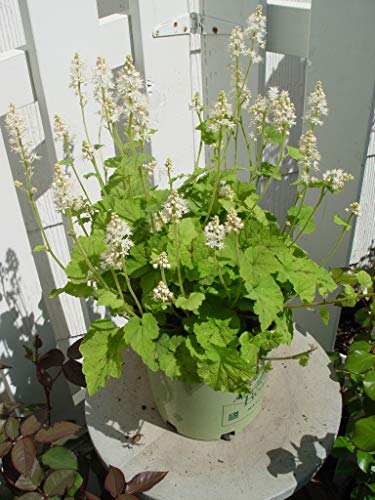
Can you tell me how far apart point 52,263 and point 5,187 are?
28cm

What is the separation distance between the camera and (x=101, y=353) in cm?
90

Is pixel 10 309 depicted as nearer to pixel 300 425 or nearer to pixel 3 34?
pixel 3 34

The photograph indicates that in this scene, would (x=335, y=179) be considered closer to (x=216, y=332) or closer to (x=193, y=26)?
(x=216, y=332)

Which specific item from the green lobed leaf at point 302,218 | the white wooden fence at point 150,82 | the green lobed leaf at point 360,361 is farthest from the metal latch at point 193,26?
the green lobed leaf at point 360,361

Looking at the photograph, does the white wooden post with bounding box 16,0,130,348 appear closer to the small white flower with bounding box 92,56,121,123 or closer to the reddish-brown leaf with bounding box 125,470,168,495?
the small white flower with bounding box 92,56,121,123

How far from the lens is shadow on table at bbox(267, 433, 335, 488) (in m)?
0.95

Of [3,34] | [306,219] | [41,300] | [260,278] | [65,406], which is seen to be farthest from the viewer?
[65,406]

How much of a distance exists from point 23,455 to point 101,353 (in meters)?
0.26

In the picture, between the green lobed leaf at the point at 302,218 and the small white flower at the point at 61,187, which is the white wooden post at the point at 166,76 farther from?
the small white flower at the point at 61,187

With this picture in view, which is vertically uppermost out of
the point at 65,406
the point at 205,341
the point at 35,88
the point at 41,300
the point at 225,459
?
the point at 35,88

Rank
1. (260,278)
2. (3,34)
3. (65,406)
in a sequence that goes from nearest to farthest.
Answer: (260,278), (3,34), (65,406)

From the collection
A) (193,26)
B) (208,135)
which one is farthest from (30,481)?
(193,26)

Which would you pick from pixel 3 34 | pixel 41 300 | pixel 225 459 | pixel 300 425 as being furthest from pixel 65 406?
pixel 3 34

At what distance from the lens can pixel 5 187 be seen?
3.37 ft
